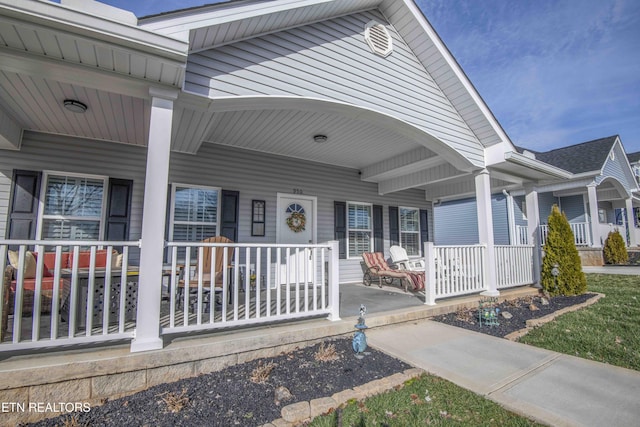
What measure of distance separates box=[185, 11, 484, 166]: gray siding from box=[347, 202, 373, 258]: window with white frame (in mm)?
3033

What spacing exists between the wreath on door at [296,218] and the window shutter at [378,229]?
2182 millimetres

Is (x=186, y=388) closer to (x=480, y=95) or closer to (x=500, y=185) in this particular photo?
(x=480, y=95)

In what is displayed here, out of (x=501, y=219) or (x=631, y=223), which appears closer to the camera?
(x=501, y=219)

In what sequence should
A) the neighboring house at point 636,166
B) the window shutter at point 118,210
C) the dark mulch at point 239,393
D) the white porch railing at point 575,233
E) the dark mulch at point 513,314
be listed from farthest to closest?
the neighboring house at point 636,166
the white porch railing at point 575,233
the window shutter at point 118,210
the dark mulch at point 513,314
the dark mulch at point 239,393

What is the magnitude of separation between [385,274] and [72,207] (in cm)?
590

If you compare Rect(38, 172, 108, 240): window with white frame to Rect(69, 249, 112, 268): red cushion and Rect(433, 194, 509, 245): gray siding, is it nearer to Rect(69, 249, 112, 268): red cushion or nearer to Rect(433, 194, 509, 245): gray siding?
Rect(69, 249, 112, 268): red cushion

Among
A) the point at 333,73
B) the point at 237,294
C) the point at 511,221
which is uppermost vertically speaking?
the point at 333,73

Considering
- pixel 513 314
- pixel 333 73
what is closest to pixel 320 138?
pixel 333 73

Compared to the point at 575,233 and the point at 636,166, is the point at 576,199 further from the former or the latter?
the point at 636,166

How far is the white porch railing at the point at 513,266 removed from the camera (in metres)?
6.20

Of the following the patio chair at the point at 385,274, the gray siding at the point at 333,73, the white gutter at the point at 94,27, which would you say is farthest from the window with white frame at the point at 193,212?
the patio chair at the point at 385,274

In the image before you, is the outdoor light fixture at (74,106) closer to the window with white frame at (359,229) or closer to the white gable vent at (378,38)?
the white gable vent at (378,38)

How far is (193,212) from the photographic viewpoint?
18.5 feet

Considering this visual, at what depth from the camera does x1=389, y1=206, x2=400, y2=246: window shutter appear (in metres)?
8.35
